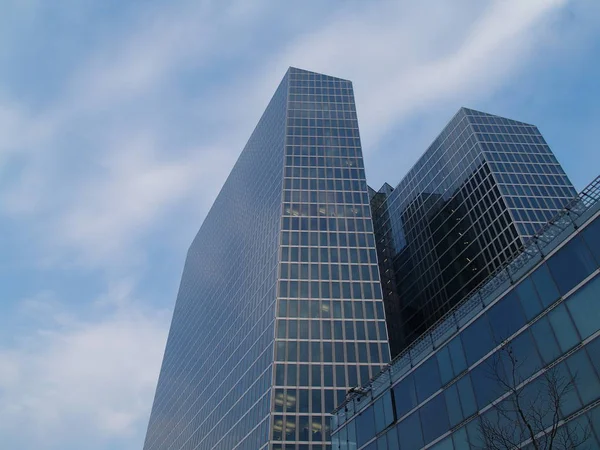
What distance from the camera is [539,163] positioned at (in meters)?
100

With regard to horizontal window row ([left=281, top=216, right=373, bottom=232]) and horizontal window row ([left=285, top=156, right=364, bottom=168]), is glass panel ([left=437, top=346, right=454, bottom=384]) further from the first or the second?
horizontal window row ([left=285, top=156, right=364, bottom=168])

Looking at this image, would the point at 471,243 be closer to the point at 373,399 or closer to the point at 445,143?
the point at 445,143

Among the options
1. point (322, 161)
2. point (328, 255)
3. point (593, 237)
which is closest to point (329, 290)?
point (328, 255)

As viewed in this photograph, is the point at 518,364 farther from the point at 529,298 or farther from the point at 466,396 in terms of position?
the point at 466,396

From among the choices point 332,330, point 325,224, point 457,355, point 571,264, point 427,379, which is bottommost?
point 427,379

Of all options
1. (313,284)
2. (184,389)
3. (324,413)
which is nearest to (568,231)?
(324,413)

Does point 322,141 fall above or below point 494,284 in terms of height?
above

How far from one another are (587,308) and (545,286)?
2616mm

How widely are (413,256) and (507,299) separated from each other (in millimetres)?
90213

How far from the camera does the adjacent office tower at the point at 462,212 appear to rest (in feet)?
299

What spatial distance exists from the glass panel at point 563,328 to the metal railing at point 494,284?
2.98 meters

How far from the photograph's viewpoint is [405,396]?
99.7 ft

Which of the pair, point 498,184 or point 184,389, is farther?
point 184,389

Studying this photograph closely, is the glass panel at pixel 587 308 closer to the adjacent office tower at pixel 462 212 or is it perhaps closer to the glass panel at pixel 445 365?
the glass panel at pixel 445 365
